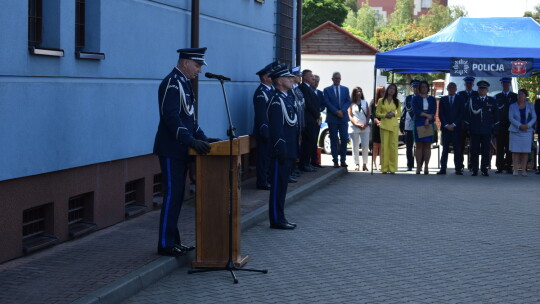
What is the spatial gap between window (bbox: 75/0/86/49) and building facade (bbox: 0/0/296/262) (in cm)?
1

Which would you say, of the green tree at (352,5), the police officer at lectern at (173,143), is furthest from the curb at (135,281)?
the green tree at (352,5)

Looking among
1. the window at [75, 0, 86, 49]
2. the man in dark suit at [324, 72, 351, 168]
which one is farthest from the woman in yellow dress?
the window at [75, 0, 86, 49]

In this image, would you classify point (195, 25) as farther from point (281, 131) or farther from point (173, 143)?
point (173, 143)

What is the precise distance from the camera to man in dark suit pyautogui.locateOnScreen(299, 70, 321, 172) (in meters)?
19.2

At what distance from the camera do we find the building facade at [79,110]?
8.84 meters

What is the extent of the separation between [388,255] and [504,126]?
11847mm

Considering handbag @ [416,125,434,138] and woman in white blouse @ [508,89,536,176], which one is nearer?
handbag @ [416,125,434,138]

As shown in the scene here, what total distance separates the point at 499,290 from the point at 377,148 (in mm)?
13125

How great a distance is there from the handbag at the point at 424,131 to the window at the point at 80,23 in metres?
11.1

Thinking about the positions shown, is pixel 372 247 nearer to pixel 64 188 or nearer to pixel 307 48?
pixel 64 188

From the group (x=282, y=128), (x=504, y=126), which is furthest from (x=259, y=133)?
(x=504, y=126)

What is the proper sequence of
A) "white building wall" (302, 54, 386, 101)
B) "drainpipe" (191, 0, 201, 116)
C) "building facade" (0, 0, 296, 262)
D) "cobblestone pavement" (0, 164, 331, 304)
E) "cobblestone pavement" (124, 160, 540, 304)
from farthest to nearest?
"white building wall" (302, 54, 386, 101) < "drainpipe" (191, 0, 201, 116) < "building facade" (0, 0, 296, 262) < "cobblestone pavement" (124, 160, 540, 304) < "cobblestone pavement" (0, 164, 331, 304)

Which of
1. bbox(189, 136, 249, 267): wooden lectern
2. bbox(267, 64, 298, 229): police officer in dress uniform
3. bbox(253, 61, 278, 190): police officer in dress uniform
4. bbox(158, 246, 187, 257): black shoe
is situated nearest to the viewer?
bbox(189, 136, 249, 267): wooden lectern

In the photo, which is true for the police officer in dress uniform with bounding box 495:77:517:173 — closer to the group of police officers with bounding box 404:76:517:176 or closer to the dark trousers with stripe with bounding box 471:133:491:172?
the group of police officers with bounding box 404:76:517:176
